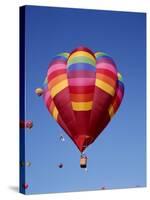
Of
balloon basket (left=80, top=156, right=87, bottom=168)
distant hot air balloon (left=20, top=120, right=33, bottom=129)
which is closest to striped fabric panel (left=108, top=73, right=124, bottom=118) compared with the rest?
balloon basket (left=80, top=156, right=87, bottom=168)

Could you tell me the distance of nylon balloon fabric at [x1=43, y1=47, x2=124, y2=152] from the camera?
8.84 metres

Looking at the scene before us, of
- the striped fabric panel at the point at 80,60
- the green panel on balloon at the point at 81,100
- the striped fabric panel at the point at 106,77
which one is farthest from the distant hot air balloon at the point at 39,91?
the striped fabric panel at the point at 106,77

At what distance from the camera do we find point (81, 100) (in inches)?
350

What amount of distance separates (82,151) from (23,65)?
1094 millimetres

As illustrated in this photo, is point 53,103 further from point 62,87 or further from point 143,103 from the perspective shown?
point 143,103

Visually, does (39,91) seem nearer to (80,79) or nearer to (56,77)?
(56,77)

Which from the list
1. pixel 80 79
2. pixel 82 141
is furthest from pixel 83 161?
pixel 80 79

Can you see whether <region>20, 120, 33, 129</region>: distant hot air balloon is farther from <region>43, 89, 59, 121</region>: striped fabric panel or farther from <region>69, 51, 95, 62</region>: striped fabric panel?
<region>69, 51, 95, 62</region>: striped fabric panel

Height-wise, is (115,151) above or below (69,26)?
below

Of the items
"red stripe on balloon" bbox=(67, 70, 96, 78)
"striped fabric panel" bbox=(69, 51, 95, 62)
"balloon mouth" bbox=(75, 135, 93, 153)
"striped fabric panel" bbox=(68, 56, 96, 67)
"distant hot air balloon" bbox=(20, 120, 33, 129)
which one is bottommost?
"balloon mouth" bbox=(75, 135, 93, 153)

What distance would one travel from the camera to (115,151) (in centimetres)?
923

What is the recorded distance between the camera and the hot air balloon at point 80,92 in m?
8.84

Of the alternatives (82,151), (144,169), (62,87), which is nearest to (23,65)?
(62,87)

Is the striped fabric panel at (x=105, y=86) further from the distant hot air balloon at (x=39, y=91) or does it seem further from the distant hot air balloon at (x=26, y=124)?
the distant hot air balloon at (x=26, y=124)
